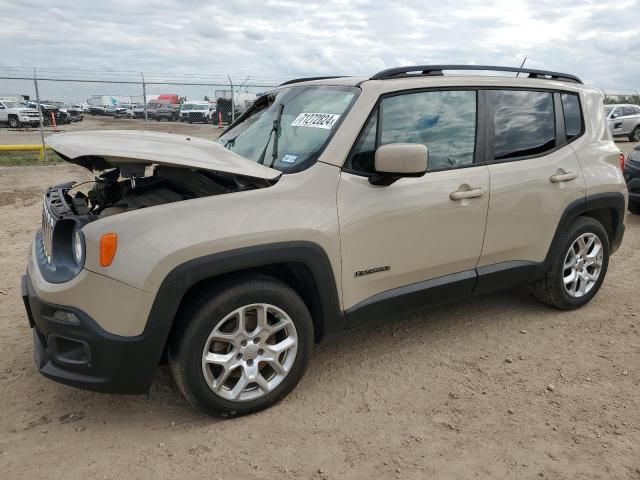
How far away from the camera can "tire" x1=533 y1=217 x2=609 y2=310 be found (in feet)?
13.3

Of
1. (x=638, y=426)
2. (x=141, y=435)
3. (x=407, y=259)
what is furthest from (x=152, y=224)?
(x=638, y=426)

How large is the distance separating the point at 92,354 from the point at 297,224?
3.80 feet

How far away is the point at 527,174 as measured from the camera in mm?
3684

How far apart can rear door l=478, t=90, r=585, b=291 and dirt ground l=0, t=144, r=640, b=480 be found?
0.60 metres

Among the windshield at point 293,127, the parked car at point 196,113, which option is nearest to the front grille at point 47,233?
the windshield at point 293,127

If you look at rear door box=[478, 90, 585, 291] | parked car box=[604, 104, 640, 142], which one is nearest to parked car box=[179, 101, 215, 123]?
parked car box=[604, 104, 640, 142]

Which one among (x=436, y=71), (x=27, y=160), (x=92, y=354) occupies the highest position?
(x=436, y=71)

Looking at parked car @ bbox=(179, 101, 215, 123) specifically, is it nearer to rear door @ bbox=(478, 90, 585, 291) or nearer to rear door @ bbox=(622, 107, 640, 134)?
rear door @ bbox=(622, 107, 640, 134)

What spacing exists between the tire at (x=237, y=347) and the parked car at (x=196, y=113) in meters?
31.7

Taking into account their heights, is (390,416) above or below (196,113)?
below

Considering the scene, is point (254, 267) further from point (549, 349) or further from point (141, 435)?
point (549, 349)

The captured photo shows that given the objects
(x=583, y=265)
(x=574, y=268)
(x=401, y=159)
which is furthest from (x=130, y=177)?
(x=583, y=265)

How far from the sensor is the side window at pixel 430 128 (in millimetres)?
3098

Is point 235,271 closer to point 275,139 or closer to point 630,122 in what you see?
point 275,139
